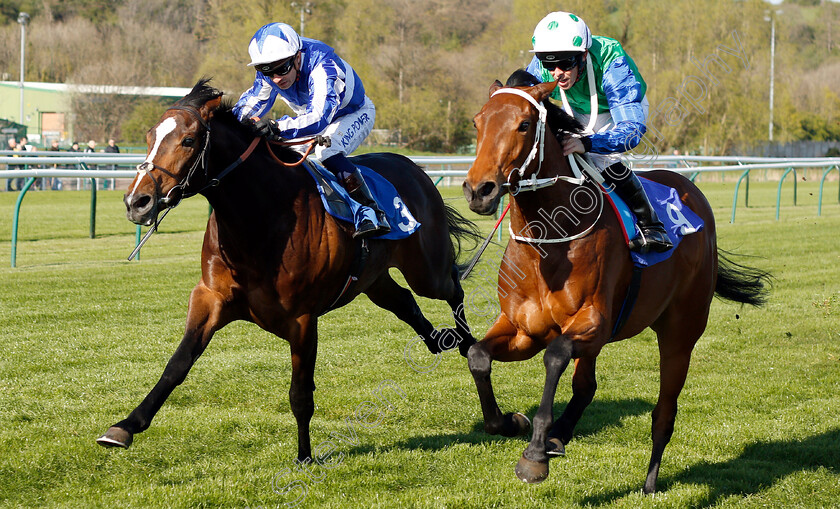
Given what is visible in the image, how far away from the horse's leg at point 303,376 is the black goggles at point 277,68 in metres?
1.23

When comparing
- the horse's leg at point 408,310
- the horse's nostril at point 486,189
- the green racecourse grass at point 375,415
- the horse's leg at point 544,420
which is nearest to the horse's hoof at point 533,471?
the horse's leg at point 544,420

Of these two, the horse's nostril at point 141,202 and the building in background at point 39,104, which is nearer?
the horse's nostril at point 141,202

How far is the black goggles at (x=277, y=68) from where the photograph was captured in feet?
14.0

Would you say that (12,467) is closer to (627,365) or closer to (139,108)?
(627,365)

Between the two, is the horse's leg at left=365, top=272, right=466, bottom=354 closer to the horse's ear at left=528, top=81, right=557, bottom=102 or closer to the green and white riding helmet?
the green and white riding helmet

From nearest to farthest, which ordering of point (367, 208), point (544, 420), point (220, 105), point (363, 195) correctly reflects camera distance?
point (544, 420) → point (220, 105) → point (367, 208) → point (363, 195)

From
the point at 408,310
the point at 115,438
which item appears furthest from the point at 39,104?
the point at 115,438

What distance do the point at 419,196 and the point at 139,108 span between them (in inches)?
1271

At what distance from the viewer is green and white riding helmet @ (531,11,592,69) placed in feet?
11.5

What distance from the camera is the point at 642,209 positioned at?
3.82 metres

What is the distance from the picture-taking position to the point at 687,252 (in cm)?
413

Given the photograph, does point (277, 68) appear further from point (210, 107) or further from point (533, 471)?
point (533, 471)

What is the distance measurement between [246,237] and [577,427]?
2.09 meters

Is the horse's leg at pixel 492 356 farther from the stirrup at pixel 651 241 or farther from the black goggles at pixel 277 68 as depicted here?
the black goggles at pixel 277 68
